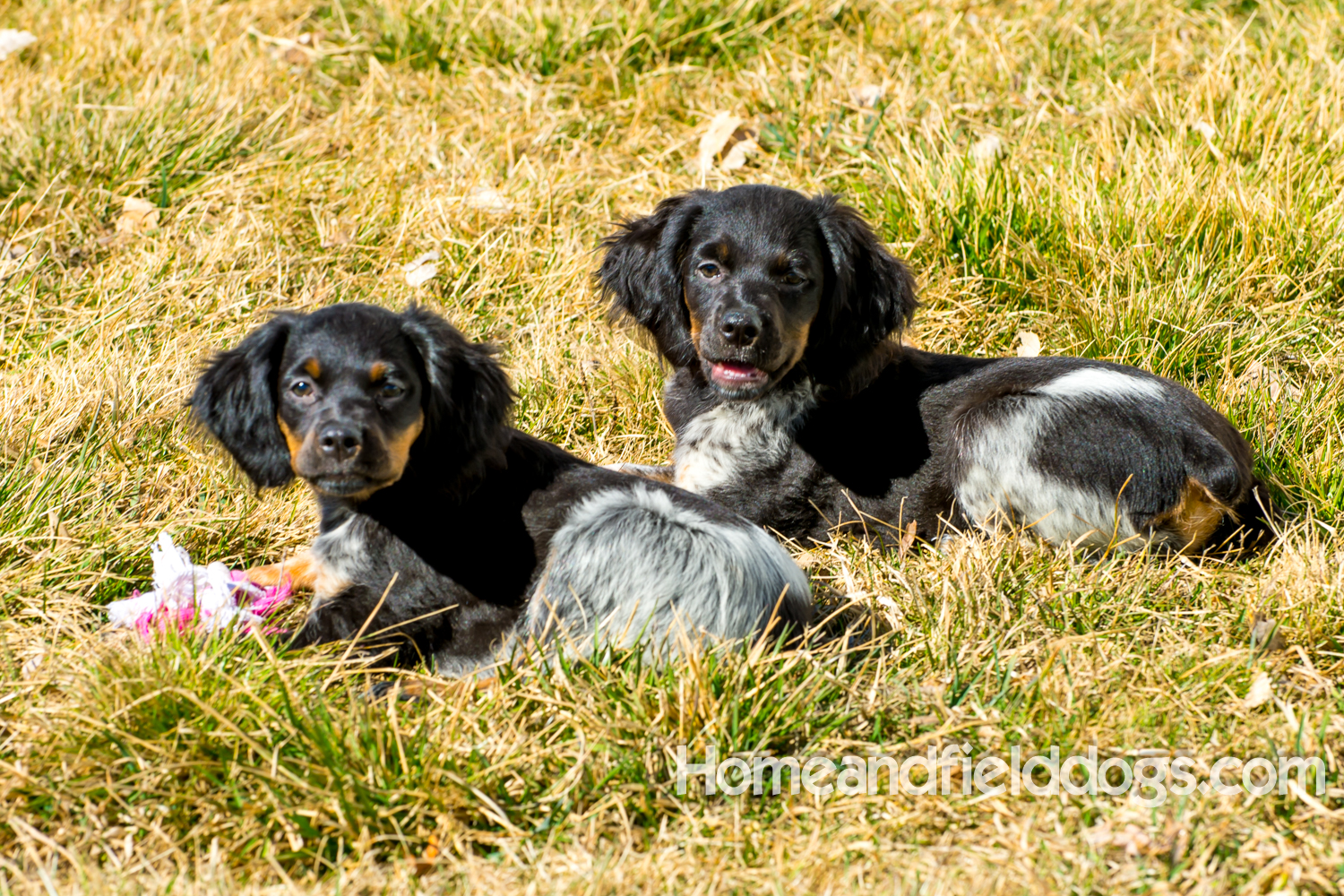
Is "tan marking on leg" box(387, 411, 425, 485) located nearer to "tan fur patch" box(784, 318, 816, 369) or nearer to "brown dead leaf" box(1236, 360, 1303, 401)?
"tan fur patch" box(784, 318, 816, 369)

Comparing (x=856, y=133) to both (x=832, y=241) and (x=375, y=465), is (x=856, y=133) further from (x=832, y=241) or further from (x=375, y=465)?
(x=375, y=465)

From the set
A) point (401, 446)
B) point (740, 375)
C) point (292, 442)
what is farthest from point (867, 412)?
point (292, 442)

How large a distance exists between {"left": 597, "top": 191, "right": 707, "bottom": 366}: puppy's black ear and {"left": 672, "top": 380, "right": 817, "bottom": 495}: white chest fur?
0.26 meters

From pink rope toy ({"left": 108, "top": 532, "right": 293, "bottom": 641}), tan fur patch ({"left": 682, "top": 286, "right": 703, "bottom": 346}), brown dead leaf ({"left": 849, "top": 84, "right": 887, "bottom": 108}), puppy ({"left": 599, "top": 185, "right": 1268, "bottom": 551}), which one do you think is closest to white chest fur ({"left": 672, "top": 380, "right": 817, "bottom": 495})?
puppy ({"left": 599, "top": 185, "right": 1268, "bottom": 551})

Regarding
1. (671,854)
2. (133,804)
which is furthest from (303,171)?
(671,854)

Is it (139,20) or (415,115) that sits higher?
(139,20)

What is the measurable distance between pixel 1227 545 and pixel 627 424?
226cm

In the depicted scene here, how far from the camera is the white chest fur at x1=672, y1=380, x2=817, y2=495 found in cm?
448

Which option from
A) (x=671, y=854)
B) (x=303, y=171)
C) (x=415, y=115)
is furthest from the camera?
(x=415, y=115)

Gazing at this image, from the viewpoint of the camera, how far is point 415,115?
258 inches

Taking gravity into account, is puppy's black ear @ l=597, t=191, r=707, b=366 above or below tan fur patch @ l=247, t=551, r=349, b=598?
above

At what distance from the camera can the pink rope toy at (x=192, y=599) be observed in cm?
337

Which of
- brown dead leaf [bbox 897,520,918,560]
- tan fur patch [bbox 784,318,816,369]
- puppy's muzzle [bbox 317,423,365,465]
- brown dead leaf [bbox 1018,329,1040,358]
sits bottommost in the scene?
brown dead leaf [bbox 897,520,918,560]

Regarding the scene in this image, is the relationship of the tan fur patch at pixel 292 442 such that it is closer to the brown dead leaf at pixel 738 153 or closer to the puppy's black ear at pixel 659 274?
the puppy's black ear at pixel 659 274
